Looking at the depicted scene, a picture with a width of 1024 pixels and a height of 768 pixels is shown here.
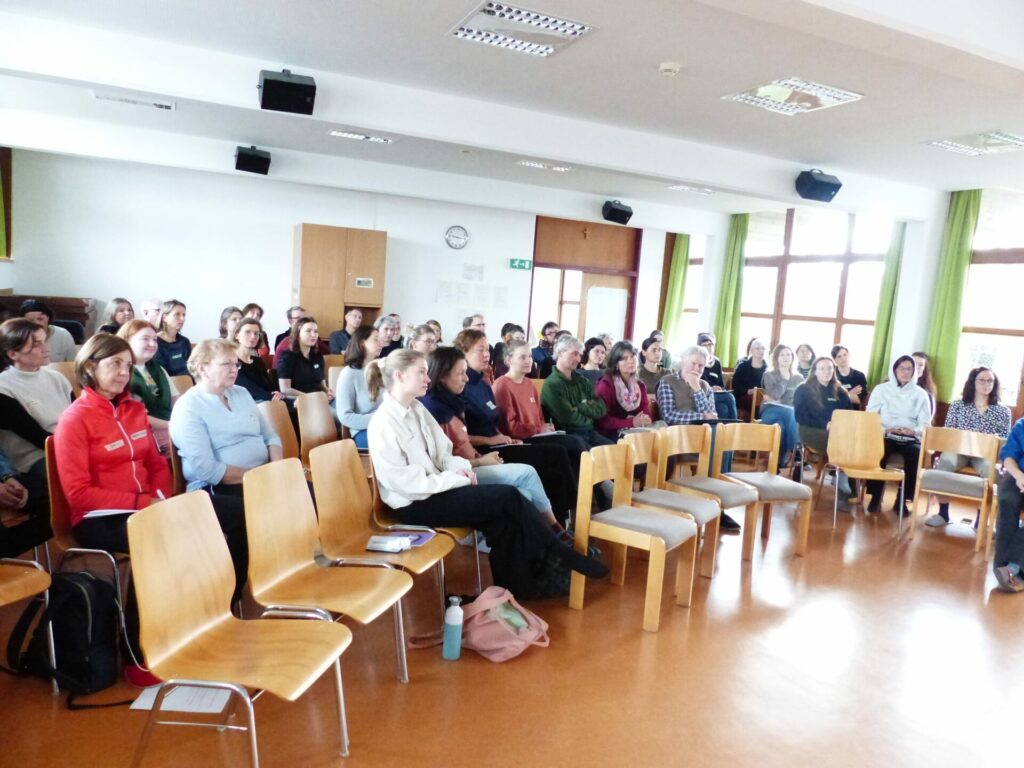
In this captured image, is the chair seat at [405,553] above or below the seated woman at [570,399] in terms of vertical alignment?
below

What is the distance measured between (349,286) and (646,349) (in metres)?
3.81

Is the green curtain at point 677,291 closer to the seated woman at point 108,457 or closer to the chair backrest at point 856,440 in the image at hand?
the chair backrest at point 856,440

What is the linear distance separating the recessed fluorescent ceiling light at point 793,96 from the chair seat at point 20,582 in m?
4.72

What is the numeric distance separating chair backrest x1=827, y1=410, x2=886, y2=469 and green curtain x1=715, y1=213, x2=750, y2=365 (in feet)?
16.2

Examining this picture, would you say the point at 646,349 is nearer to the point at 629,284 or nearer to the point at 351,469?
the point at 351,469

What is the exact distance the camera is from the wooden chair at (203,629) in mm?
1887

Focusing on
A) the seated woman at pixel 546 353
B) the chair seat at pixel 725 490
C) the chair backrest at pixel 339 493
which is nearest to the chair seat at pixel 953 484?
the chair seat at pixel 725 490

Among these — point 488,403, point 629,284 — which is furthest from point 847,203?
point 488,403

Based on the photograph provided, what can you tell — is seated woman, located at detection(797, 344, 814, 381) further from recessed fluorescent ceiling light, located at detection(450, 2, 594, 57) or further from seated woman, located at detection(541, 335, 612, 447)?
recessed fluorescent ceiling light, located at detection(450, 2, 594, 57)

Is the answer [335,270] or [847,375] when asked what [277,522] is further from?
[847,375]

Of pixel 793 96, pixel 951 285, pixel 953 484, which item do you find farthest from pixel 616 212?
pixel 953 484

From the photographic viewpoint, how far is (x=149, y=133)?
7266mm

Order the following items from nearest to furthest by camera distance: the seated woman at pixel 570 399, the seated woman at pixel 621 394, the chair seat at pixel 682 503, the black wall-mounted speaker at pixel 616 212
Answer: the chair seat at pixel 682 503 → the seated woman at pixel 570 399 → the seated woman at pixel 621 394 → the black wall-mounted speaker at pixel 616 212

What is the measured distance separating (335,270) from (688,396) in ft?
15.5
